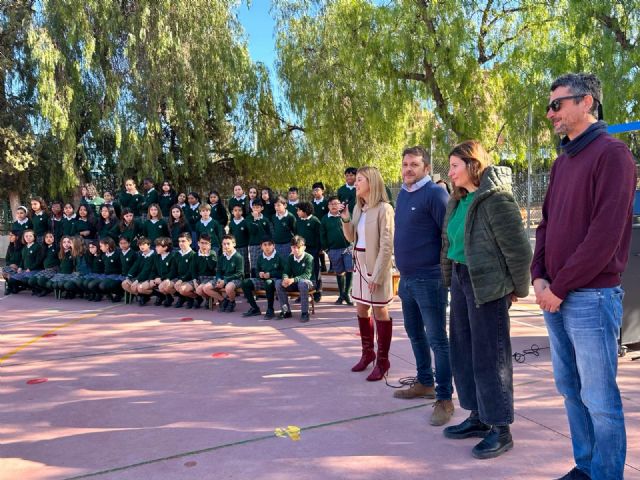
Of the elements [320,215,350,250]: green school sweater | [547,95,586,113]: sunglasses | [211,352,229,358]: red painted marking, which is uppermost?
[547,95,586,113]: sunglasses

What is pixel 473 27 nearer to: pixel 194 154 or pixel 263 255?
pixel 263 255

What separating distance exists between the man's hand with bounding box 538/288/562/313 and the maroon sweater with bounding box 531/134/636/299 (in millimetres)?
30

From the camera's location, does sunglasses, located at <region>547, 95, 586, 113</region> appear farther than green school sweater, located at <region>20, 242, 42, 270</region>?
No

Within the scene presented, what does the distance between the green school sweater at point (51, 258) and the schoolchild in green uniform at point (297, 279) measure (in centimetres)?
578

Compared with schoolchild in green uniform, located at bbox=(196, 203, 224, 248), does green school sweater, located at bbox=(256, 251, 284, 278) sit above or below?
below

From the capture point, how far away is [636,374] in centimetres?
486

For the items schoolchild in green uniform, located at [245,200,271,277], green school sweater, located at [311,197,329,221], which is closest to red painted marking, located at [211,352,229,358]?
schoolchild in green uniform, located at [245,200,271,277]

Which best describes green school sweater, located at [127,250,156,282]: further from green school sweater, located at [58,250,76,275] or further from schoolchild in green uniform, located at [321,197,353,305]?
schoolchild in green uniform, located at [321,197,353,305]

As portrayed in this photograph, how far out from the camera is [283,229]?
9.81 metres

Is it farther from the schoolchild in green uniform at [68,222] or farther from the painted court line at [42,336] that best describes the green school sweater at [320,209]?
the schoolchild in green uniform at [68,222]

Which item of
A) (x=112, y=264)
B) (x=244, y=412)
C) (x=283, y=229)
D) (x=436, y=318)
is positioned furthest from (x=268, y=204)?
(x=436, y=318)

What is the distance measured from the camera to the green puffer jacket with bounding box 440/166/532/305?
3.23 metres

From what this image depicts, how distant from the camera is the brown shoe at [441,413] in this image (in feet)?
12.7

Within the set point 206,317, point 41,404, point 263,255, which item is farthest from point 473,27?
point 41,404
